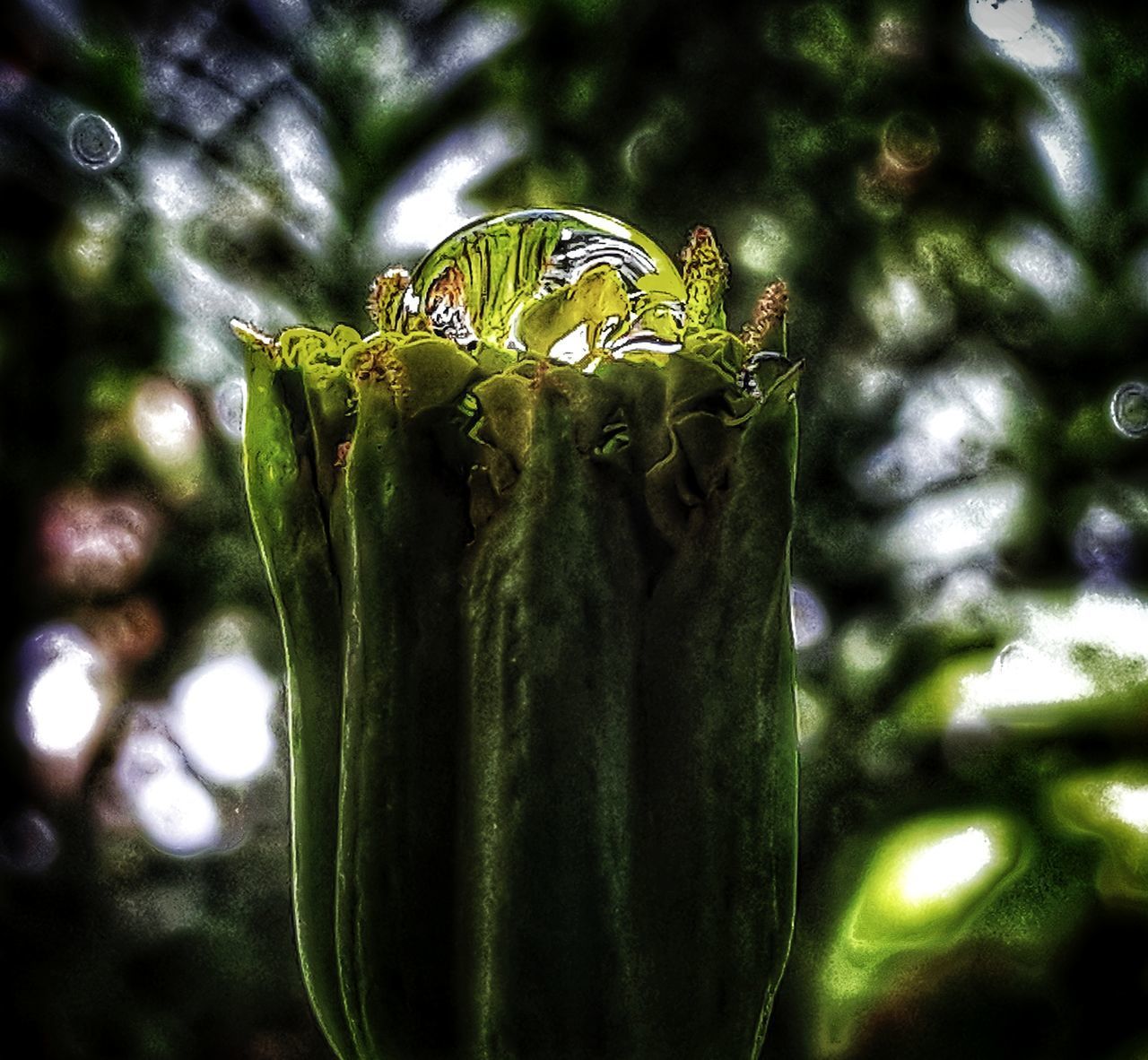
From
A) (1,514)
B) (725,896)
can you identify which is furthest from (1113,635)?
(1,514)

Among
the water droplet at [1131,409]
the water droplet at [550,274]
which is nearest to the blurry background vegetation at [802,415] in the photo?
the water droplet at [1131,409]

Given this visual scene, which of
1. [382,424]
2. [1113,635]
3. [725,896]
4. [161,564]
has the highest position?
[161,564]

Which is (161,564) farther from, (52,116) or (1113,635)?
(1113,635)

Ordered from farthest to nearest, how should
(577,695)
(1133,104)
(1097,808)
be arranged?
(1133,104)
(1097,808)
(577,695)

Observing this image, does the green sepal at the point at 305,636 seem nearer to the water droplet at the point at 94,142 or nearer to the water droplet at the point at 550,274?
the water droplet at the point at 550,274

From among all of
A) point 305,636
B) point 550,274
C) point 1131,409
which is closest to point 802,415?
point 1131,409

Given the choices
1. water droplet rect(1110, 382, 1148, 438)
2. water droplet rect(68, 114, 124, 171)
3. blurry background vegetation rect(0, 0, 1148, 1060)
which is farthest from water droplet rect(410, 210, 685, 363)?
Answer: water droplet rect(68, 114, 124, 171)

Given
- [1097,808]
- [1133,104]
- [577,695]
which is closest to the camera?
[577,695]

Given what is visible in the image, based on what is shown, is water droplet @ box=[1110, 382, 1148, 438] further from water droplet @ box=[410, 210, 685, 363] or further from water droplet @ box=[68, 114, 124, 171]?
water droplet @ box=[68, 114, 124, 171]
